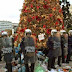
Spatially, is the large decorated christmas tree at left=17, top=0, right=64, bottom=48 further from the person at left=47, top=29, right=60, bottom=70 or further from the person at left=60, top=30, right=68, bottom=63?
the person at left=47, top=29, right=60, bottom=70

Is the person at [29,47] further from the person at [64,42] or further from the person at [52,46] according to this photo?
the person at [64,42]

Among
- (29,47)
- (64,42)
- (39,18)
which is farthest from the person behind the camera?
(39,18)

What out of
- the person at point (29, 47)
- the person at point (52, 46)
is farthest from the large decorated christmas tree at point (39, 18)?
the person at point (29, 47)

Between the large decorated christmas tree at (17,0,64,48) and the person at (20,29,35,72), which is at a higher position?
the large decorated christmas tree at (17,0,64,48)

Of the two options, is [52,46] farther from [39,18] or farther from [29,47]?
[39,18]

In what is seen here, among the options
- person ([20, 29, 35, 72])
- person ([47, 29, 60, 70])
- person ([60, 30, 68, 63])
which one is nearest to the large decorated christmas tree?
person ([60, 30, 68, 63])

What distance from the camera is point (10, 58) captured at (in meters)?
5.16

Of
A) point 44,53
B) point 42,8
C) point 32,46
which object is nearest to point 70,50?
point 44,53

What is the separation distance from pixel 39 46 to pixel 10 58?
2.34 m

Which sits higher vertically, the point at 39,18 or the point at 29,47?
the point at 39,18

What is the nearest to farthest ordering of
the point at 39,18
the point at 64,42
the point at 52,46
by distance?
the point at 52,46
the point at 64,42
the point at 39,18

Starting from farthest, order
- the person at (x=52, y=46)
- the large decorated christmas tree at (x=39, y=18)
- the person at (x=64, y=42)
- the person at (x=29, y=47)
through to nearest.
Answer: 1. the large decorated christmas tree at (x=39, y=18)
2. the person at (x=64, y=42)
3. the person at (x=52, y=46)
4. the person at (x=29, y=47)

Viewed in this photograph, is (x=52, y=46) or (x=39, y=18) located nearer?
(x=52, y=46)

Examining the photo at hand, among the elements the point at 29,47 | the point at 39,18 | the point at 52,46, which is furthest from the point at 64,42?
the point at 29,47
